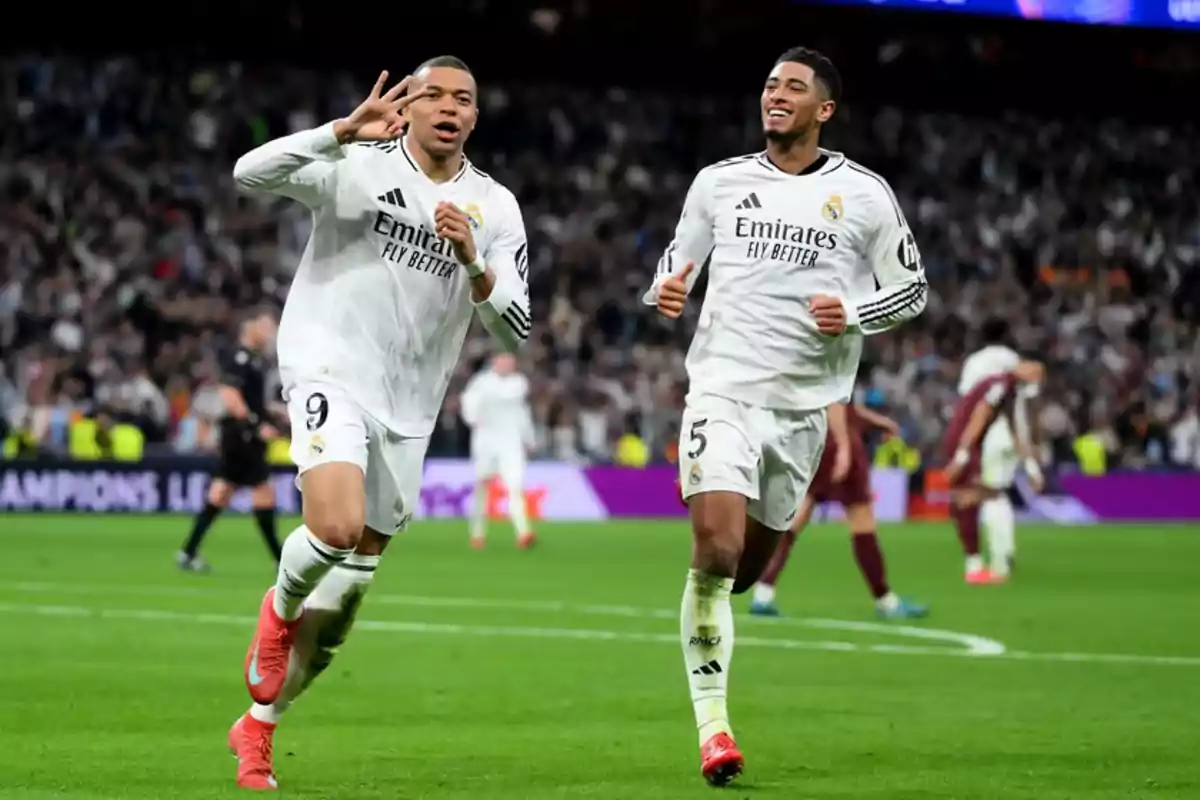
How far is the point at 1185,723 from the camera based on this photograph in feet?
34.2

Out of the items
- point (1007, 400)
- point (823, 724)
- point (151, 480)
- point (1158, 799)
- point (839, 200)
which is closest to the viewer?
point (1158, 799)

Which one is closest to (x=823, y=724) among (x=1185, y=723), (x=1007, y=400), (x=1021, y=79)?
(x=1185, y=723)

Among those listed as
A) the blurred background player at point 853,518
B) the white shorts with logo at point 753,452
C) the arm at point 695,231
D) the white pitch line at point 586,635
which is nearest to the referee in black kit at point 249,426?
the white pitch line at point 586,635

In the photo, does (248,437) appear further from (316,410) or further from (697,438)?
(316,410)

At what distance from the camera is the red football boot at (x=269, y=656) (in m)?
7.95

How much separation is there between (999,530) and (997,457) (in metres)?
0.81

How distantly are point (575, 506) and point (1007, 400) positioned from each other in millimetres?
14429

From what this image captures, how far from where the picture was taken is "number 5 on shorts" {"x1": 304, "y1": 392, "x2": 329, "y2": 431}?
7.85 metres

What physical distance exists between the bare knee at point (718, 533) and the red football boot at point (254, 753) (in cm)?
192

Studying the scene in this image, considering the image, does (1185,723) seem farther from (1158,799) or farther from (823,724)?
(1158,799)

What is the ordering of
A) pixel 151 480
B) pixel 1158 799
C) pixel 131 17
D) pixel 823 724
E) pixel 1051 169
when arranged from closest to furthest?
1. pixel 1158 799
2. pixel 823 724
3. pixel 151 480
4. pixel 131 17
5. pixel 1051 169

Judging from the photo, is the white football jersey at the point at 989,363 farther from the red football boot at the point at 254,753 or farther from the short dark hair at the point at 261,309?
the short dark hair at the point at 261,309

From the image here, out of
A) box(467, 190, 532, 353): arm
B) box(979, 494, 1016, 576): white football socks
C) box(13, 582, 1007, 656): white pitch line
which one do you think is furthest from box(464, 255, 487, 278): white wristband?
box(979, 494, 1016, 576): white football socks

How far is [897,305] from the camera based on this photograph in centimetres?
902
